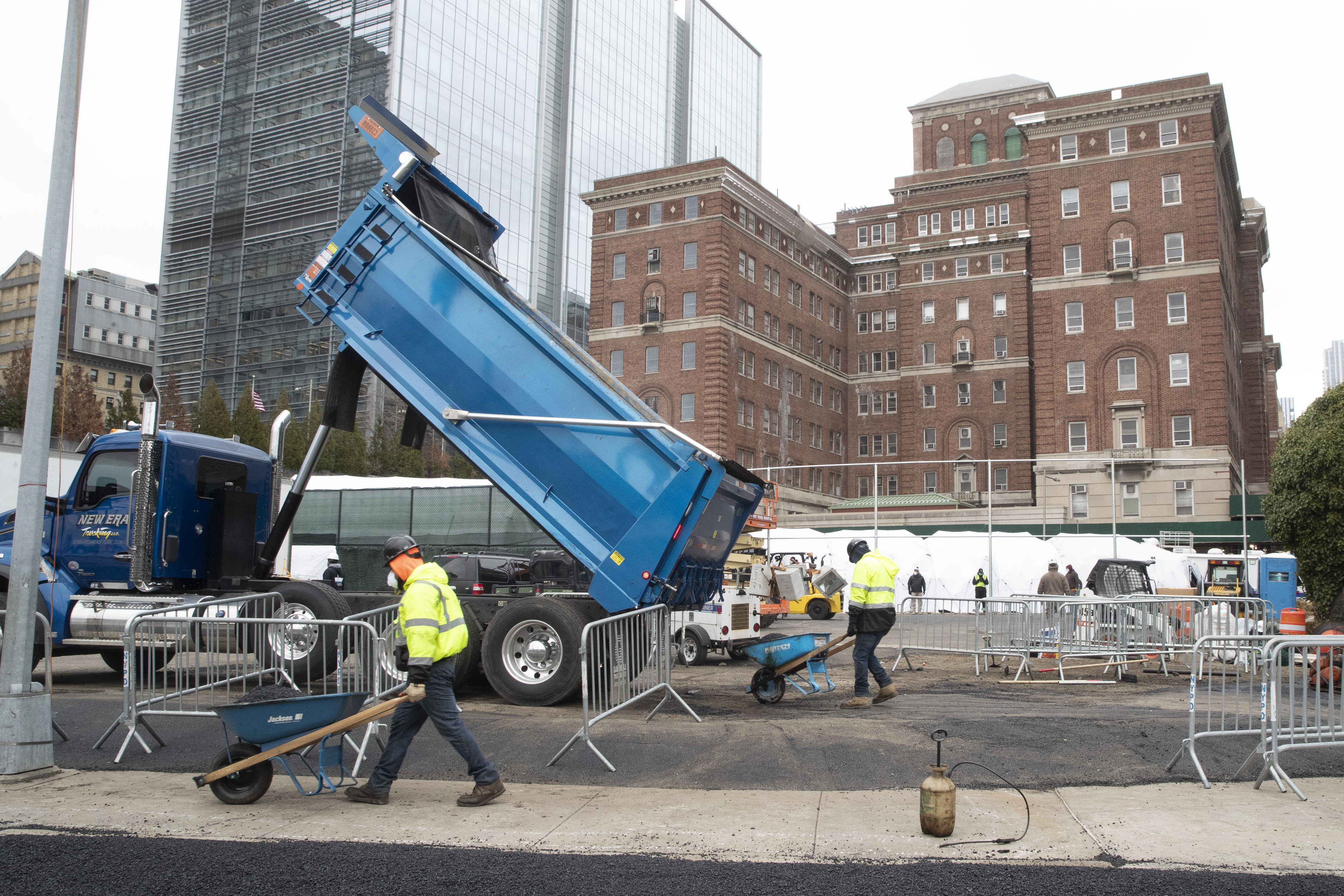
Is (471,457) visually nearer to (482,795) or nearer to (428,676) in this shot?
(428,676)

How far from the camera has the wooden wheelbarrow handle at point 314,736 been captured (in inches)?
250

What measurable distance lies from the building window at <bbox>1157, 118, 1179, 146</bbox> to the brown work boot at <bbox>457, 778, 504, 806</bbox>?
189 feet

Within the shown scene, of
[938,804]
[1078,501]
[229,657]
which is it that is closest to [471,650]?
[229,657]

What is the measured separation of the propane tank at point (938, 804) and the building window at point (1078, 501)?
52.8 m

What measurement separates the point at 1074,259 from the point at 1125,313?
4.22m

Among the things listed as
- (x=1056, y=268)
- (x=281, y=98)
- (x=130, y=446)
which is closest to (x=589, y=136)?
(x=281, y=98)

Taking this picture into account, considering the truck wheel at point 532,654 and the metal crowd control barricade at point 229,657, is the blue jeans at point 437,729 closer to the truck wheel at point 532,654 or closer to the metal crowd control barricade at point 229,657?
the metal crowd control barricade at point 229,657

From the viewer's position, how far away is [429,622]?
657 cm

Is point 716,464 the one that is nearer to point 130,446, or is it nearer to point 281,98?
point 130,446

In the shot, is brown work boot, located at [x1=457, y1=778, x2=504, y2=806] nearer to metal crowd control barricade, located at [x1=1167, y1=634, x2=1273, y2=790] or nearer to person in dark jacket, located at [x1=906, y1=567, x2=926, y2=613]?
metal crowd control barricade, located at [x1=1167, y1=634, x2=1273, y2=790]

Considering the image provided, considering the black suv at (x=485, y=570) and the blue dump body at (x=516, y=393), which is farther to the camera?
the black suv at (x=485, y=570)

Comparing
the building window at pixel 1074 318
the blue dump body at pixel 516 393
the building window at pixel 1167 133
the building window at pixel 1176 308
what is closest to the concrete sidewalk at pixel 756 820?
the blue dump body at pixel 516 393

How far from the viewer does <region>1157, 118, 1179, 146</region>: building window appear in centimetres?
5347

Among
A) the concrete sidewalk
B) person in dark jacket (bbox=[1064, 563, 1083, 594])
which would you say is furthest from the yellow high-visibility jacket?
person in dark jacket (bbox=[1064, 563, 1083, 594])
